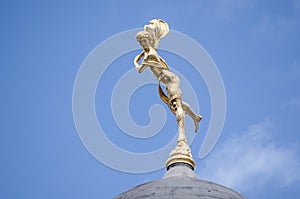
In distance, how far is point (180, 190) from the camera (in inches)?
647

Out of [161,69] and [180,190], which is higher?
[161,69]

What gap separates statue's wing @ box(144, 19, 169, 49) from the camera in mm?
22281

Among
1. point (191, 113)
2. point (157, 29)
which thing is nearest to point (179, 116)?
point (191, 113)

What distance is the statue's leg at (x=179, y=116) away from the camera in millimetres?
20234

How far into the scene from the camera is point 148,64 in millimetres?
21578

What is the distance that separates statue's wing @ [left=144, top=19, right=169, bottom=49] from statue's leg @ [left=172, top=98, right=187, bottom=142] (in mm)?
2203

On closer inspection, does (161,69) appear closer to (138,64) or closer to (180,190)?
(138,64)

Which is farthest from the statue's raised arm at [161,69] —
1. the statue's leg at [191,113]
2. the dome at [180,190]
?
the dome at [180,190]

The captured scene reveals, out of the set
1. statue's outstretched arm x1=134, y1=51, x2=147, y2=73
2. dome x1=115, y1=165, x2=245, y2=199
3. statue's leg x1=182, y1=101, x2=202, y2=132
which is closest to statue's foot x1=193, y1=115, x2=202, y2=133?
statue's leg x1=182, y1=101, x2=202, y2=132

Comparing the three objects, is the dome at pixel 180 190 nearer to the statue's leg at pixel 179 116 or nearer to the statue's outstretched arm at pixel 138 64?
the statue's leg at pixel 179 116

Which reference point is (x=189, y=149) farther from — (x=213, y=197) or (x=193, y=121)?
(x=213, y=197)

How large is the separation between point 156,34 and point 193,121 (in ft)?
9.80

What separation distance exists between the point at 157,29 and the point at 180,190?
7487 millimetres

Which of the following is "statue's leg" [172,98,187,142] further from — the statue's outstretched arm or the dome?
the dome
